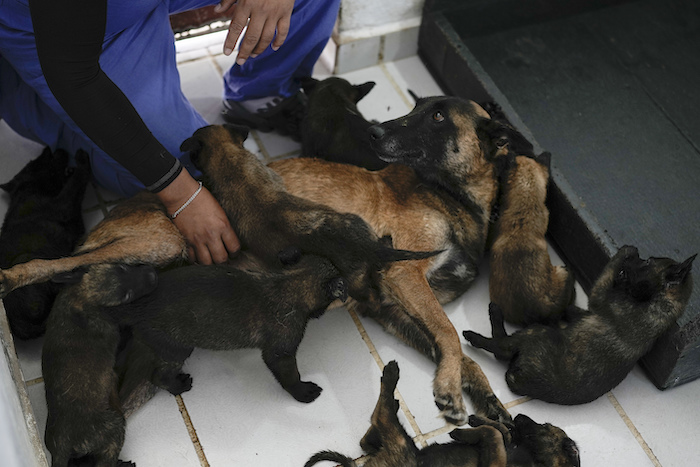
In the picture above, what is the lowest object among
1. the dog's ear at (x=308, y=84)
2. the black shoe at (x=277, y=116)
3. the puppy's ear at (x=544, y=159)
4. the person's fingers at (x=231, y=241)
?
the black shoe at (x=277, y=116)

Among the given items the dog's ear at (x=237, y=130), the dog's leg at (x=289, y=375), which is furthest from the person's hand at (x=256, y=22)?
the dog's leg at (x=289, y=375)

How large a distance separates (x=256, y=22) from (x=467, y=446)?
2121 mm

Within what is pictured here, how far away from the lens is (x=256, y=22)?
323cm

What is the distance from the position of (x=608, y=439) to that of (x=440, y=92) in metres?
2.50

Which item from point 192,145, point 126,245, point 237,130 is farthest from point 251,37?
point 126,245

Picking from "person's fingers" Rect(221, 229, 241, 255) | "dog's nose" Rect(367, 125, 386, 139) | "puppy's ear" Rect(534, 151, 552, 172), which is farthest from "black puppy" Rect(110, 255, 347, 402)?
"puppy's ear" Rect(534, 151, 552, 172)

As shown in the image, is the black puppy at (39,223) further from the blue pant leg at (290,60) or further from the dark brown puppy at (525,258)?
the dark brown puppy at (525,258)

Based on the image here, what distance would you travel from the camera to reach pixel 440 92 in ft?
15.2

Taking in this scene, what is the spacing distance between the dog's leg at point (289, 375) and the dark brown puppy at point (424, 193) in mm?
512

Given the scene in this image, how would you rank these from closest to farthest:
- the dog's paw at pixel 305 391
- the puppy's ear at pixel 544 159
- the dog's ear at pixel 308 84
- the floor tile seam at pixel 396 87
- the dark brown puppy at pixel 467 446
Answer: the dark brown puppy at pixel 467 446 < the dog's paw at pixel 305 391 < the puppy's ear at pixel 544 159 < the dog's ear at pixel 308 84 < the floor tile seam at pixel 396 87

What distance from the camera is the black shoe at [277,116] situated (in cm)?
425

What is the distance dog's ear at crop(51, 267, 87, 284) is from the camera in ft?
9.23

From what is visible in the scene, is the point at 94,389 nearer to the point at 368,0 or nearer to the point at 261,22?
the point at 261,22

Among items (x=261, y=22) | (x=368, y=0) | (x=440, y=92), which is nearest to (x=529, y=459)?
(x=261, y=22)
